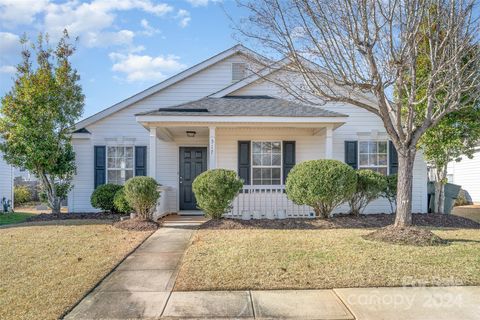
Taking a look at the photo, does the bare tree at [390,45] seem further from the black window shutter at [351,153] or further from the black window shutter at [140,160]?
the black window shutter at [140,160]

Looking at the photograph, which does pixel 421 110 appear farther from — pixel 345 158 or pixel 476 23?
pixel 476 23

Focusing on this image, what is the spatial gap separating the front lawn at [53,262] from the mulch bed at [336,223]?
211 cm

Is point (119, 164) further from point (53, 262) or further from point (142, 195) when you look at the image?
point (53, 262)

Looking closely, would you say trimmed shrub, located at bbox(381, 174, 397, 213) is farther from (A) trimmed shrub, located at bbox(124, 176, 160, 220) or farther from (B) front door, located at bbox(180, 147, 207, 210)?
(A) trimmed shrub, located at bbox(124, 176, 160, 220)

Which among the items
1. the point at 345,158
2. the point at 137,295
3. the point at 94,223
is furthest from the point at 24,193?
the point at 137,295

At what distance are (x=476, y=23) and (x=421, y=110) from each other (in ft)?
12.1

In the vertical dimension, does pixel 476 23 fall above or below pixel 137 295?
above

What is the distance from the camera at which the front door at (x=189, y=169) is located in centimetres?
1285

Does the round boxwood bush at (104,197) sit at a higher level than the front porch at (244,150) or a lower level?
lower

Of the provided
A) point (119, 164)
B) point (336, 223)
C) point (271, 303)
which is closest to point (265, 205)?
point (336, 223)

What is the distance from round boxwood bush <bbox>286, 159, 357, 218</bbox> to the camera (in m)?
9.03

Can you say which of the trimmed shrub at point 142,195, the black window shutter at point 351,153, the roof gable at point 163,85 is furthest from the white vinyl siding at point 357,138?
the trimmed shrub at point 142,195

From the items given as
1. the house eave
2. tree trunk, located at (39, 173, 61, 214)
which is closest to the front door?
the house eave

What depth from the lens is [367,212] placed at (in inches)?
484
